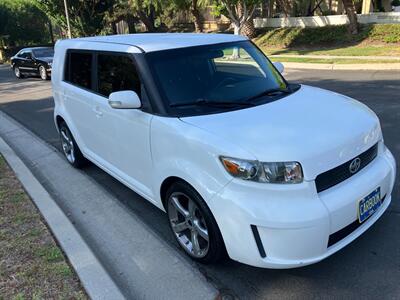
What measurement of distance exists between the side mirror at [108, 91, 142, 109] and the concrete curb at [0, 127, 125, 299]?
4.28ft

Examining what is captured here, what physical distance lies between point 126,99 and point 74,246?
139 centimetres

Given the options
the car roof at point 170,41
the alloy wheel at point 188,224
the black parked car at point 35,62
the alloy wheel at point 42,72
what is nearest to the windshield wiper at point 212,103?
the car roof at point 170,41

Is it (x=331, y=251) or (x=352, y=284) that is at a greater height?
(x=331, y=251)

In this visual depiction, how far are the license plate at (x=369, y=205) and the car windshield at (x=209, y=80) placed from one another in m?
1.20

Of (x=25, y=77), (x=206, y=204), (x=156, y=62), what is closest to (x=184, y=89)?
(x=156, y=62)

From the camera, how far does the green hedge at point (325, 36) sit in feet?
69.6

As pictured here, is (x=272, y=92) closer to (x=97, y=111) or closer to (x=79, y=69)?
(x=97, y=111)

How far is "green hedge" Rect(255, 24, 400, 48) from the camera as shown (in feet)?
69.6

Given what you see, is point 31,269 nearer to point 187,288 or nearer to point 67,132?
point 187,288

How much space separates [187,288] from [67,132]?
143 inches

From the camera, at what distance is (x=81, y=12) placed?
32.1 m

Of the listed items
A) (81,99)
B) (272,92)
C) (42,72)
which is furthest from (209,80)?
(42,72)

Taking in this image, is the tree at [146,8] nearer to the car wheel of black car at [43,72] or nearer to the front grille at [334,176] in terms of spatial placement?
the car wheel of black car at [43,72]

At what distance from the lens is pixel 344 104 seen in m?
3.65
